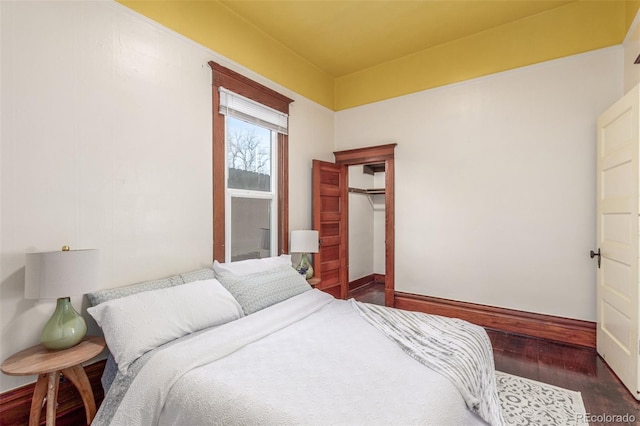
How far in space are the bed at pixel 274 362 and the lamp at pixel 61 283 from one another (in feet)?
0.44

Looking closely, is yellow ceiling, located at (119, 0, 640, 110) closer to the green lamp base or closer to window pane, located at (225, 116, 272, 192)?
window pane, located at (225, 116, 272, 192)

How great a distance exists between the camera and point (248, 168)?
3.39 m

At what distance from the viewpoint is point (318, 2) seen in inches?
119

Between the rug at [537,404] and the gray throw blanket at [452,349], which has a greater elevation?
the gray throw blanket at [452,349]

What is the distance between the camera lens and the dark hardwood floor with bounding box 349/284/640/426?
6.84ft

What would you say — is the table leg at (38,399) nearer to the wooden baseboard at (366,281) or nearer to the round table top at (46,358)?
the round table top at (46,358)

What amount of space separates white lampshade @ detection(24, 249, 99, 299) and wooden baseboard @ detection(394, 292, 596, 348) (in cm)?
359

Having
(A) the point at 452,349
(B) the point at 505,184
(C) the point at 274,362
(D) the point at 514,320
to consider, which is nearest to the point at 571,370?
(D) the point at 514,320

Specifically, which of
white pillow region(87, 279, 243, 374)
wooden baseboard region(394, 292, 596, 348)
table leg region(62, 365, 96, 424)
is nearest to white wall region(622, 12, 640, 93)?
wooden baseboard region(394, 292, 596, 348)

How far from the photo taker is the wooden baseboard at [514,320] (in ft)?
10.0

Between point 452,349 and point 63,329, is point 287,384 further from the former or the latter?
point 63,329

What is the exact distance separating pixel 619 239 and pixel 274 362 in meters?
2.92

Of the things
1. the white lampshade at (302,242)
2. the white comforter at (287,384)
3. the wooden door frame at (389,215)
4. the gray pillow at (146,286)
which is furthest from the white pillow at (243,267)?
the wooden door frame at (389,215)

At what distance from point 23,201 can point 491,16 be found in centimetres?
444
